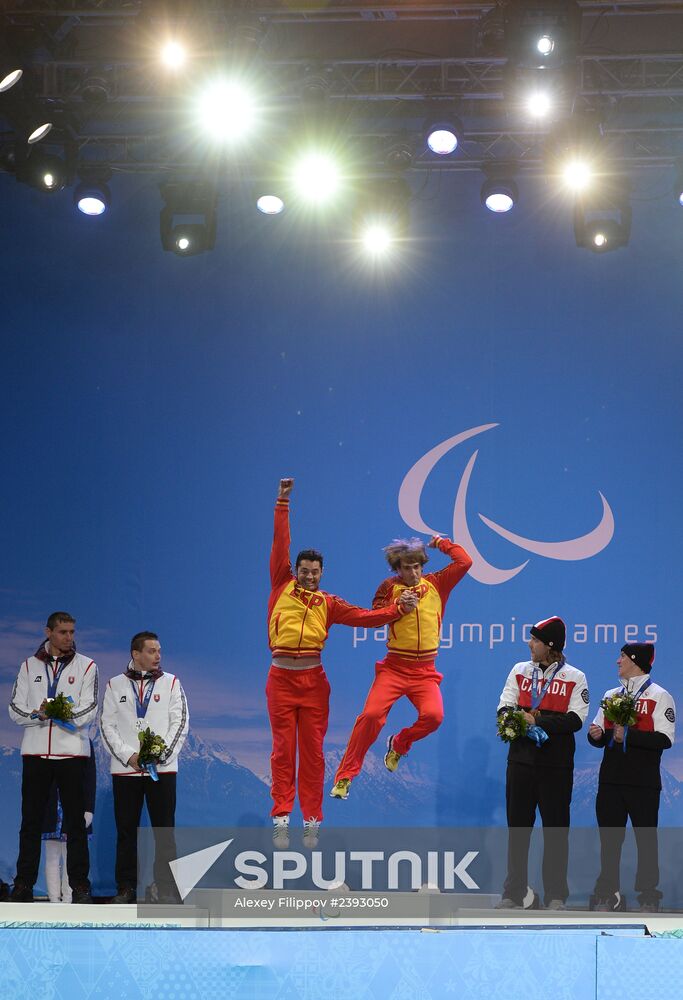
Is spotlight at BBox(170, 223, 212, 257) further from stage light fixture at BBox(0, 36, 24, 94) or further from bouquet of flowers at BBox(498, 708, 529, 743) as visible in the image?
bouquet of flowers at BBox(498, 708, 529, 743)

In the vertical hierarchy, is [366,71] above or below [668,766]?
above

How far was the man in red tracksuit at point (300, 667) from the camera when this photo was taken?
22.8ft

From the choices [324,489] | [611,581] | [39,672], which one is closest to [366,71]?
[324,489]

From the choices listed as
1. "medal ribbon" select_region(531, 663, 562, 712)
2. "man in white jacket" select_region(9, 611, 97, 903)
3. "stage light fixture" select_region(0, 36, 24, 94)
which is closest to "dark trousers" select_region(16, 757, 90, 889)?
"man in white jacket" select_region(9, 611, 97, 903)

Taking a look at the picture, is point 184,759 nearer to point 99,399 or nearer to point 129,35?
point 99,399

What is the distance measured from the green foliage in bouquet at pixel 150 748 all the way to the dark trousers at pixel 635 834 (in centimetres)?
273

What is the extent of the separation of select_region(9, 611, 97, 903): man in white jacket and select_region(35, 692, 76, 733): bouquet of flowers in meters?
0.02

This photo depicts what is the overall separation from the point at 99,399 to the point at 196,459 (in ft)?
2.96

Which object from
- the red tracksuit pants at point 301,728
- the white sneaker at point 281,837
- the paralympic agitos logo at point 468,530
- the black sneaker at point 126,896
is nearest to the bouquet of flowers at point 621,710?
the red tracksuit pants at point 301,728

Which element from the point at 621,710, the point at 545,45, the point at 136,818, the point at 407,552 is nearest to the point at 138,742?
the point at 136,818

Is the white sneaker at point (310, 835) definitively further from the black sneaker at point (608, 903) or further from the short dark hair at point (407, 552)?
the black sneaker at point (608, 903)

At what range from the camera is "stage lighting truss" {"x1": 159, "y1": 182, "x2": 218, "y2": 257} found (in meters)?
8.77

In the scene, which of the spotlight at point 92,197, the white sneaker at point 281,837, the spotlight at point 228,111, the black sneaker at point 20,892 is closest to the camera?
the white sneaker at point 281,837

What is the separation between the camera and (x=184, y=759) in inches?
347
